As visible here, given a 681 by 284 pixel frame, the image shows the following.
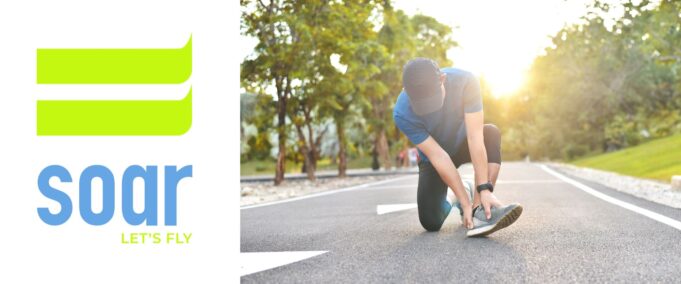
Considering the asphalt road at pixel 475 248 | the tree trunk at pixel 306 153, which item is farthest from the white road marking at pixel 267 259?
the tree trunk at pixel 306 153

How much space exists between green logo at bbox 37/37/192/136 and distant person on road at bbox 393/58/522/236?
7.57 feet

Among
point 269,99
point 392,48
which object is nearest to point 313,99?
point 269,99

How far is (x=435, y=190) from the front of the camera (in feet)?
20.8

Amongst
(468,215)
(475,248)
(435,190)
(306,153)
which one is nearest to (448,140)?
(435,190)

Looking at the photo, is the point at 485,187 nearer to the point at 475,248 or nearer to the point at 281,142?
the point at 475,248

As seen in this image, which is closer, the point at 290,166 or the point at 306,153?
the point at 306,153

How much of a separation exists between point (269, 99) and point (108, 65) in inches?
783

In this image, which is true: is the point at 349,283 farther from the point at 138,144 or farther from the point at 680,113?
the point at 680,113

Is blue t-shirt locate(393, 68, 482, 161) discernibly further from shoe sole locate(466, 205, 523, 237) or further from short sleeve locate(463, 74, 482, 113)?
shoe sole locate(466, 205, 523, 237)

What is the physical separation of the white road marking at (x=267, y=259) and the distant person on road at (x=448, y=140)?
4.44 feet

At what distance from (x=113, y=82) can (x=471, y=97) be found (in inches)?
125

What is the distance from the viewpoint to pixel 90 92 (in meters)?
3.53

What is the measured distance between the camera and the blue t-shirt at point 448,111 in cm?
604

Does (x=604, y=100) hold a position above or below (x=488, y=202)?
above
